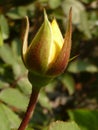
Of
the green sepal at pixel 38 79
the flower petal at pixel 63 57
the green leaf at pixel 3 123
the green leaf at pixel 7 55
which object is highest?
the flower petal at pixel 63 57

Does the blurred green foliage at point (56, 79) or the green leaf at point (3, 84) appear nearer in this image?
the blurred green foliage at point (56, 79)

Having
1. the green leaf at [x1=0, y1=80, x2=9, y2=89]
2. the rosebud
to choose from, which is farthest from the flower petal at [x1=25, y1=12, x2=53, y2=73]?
the green leaf at [x1=0, y1=80, x2=9, y2=89]

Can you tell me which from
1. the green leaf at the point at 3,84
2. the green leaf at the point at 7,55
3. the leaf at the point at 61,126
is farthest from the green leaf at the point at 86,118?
the green leaf at the point at 7,55

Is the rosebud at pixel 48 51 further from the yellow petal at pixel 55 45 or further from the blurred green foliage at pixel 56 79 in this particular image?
the blurred green foliage at pixel 56 79

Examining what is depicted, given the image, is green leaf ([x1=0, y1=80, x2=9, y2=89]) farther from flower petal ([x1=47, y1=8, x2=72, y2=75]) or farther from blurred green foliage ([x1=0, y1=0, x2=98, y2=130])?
flower petal ([x1=47, y1=8, x2=72, y2=75])

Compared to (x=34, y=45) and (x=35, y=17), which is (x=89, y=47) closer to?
(x=35, y=17)
